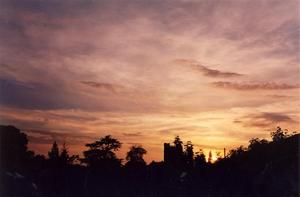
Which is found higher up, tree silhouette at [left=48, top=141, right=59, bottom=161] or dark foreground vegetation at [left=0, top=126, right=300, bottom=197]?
tree silhouette at [left=48, top=141, right=59, bottom=161]

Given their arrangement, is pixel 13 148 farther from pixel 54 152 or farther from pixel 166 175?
pixel 166 175

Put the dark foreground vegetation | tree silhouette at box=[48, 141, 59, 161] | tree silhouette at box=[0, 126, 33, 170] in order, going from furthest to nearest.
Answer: tree silhouette at box=[48, 141, 59, 161], tree silhouette at box=[0, 126, 33, 170], the dark foreground vegetation

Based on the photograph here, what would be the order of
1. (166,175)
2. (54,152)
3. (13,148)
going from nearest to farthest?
(166,175) < (13,148) < (54,152)

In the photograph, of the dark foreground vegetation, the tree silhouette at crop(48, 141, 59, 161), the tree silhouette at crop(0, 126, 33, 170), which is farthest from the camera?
the tree silhouette at crop(48, 141, 59, 161)

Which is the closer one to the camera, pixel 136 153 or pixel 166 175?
pixel 166 175

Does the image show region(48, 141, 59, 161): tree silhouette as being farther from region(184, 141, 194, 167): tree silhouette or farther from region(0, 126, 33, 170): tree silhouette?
region(184, 141, 194, 167): tree silhouette

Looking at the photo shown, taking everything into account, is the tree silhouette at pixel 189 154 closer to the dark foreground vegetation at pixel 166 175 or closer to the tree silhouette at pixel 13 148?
the dark foreground vegetation at pixel 166 175

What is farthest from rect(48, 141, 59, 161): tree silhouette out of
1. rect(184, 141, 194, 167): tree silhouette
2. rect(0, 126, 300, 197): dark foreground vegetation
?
rect(184, 141, 194, 167): tree silhouette

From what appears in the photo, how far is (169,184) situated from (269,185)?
17627mm

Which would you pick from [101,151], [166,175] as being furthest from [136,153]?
[166,175]

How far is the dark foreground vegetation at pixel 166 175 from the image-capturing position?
63281 millimetres

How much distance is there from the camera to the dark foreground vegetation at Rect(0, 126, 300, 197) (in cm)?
6328

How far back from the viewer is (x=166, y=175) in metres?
74.7

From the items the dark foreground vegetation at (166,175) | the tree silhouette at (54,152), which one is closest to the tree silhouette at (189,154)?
the dark foreground vegetation at (166,175)
